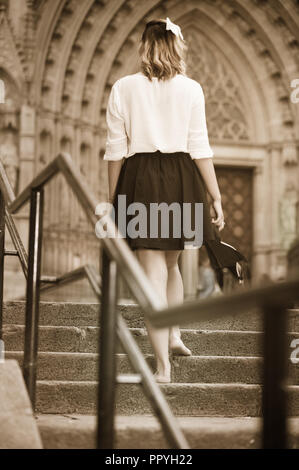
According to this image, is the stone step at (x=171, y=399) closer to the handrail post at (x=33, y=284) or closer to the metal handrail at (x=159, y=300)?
the handrail post at (x=33, y=284)

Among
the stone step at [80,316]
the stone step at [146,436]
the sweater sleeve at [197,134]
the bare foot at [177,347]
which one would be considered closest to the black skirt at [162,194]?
the sweater sleeve at [197,134]

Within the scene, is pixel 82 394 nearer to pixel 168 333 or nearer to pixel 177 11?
pixel 168 333

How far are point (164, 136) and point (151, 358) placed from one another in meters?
1.04

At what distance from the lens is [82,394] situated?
10.8 feet

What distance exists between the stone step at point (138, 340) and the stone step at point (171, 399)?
683 mm

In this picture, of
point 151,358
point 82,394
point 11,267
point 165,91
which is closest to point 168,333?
point 151,358

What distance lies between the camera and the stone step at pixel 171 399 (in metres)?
3.27

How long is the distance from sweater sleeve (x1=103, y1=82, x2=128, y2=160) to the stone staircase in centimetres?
94

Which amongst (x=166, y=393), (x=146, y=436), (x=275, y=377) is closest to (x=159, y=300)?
(x=275, y=377)

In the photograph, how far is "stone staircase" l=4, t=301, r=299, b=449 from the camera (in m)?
2.67

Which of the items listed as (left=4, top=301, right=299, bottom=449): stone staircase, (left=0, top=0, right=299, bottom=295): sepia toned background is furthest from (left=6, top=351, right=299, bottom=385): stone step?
(left=0, top=0, right=299, bottom=295): sepia toned background

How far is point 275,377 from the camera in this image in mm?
1501

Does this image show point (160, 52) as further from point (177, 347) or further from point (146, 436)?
point (146, 436)

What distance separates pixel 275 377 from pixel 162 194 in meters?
2.07
